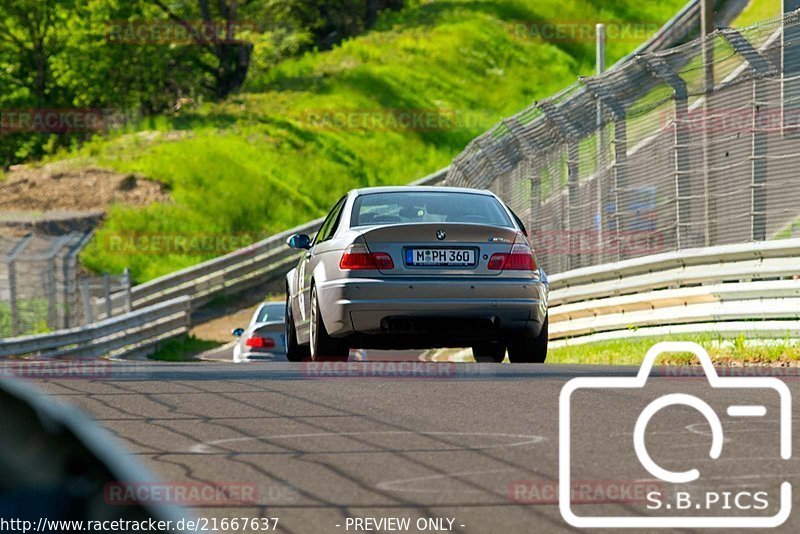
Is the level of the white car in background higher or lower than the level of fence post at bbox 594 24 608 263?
lower

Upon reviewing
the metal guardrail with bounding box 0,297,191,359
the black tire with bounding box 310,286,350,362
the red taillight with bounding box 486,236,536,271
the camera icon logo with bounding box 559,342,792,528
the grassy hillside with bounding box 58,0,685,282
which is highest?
the grassy hillside with bounding box 58,0,685,282

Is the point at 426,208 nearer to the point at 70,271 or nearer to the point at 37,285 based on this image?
the point at 37,285

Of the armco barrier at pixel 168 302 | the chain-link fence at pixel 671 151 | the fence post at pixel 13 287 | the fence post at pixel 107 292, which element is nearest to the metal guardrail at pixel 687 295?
the chain-link fence at pixel 671 151

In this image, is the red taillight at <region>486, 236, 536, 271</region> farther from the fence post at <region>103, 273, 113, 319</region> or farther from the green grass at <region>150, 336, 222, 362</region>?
the fence post at <region>103, 273, 113, 319</region>

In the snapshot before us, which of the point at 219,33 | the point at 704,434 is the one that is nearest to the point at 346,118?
the point at 219,33

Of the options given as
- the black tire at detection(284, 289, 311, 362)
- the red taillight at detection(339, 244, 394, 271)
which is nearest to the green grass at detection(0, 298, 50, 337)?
the black tire at detection(284, 289, 311, 362)

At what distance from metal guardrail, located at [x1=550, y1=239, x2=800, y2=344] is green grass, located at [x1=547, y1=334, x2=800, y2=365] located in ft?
0.44

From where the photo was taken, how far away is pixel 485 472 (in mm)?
6738

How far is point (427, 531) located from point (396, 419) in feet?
9.52

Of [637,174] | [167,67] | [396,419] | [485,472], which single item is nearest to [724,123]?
[637,174]

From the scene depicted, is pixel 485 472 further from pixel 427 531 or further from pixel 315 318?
pixel 315 318

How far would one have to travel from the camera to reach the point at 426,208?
12867 mm

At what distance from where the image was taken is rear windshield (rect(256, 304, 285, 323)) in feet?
73.4

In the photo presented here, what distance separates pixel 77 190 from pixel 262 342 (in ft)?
102
